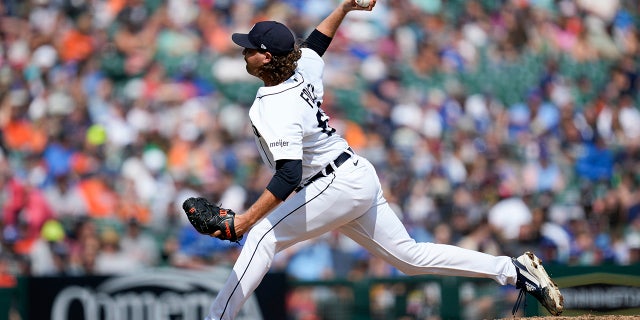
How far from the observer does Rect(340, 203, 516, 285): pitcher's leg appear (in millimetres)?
5250

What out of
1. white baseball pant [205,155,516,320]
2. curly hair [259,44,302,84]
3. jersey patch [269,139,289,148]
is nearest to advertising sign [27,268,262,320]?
white baseball pant [205,155,516,320]

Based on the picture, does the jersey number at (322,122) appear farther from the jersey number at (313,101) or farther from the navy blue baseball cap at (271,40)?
the navy blue baseball cap at (271,40)

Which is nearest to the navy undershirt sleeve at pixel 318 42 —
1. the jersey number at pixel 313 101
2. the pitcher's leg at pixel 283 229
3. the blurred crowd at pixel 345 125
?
A: the jersey number at pixel 313 101

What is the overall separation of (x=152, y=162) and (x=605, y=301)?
16.5ft

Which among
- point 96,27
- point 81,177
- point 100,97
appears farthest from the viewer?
point 96,27

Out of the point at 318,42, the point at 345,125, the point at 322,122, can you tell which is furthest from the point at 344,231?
the point at 345,125

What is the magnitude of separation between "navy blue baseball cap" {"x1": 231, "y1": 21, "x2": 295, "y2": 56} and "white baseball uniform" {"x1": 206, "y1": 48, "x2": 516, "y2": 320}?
0.20m

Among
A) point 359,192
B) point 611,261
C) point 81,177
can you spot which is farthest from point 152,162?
point 359,192

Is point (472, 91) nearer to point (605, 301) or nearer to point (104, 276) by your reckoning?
point (605, 301)

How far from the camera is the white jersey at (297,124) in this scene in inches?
189

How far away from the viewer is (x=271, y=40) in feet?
16.2

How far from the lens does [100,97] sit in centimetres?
1108

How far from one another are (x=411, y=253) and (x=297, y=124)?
1.03m

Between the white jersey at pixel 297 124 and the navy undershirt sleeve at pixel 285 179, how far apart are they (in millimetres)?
41
